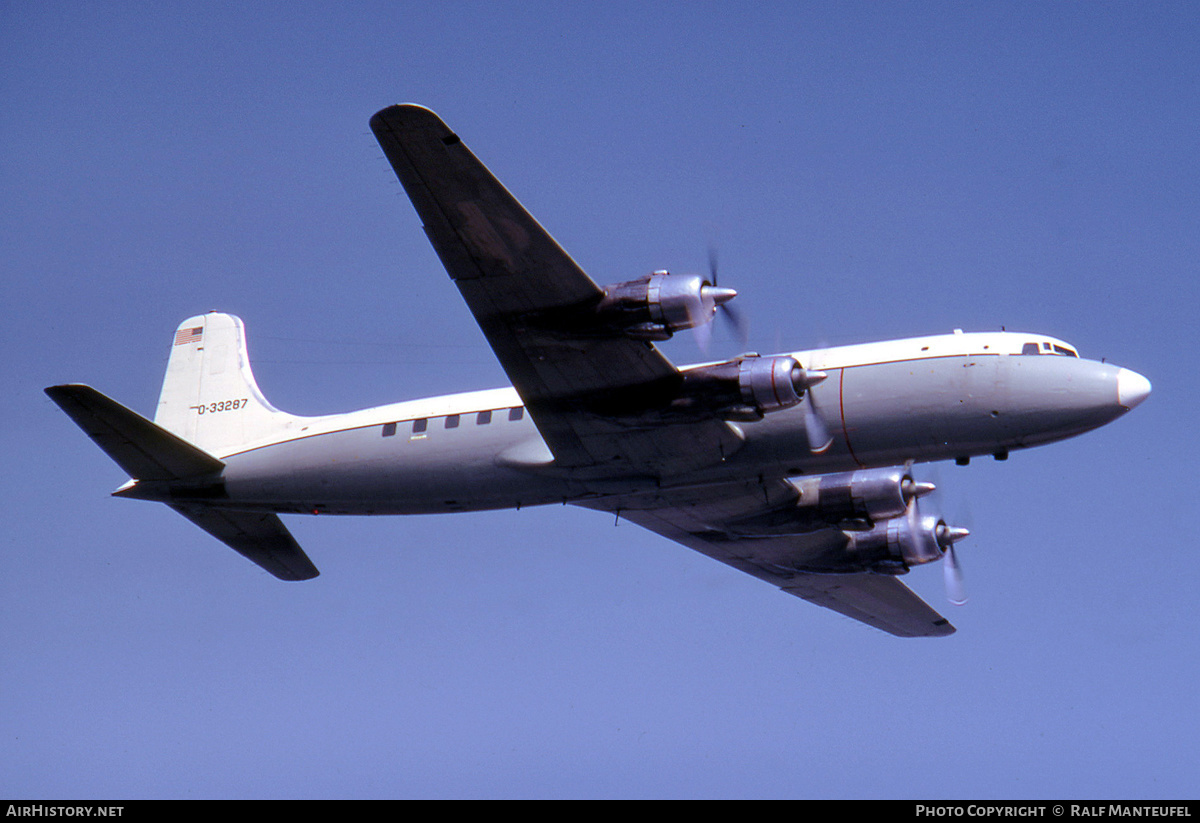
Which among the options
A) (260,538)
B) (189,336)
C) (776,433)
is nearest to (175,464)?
(260,538)

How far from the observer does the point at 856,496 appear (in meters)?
24.3

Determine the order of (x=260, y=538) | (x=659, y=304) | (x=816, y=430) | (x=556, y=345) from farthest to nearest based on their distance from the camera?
(x=260, y=538) < (x=816, y=430) < (x=556, y=345) < (x=659, y=304)

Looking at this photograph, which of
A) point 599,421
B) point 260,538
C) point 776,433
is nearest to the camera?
point 776,433

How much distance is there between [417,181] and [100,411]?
826 centimetres

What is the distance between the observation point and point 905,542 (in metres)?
27.1

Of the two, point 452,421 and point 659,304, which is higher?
point 659,304

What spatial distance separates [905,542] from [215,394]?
15846 millimetres

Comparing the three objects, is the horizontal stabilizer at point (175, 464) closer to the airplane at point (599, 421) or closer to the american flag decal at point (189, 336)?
the airplane at point (599, 421)

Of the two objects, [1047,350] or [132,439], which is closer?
[1047,350]

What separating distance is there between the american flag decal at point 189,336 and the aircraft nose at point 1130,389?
66.7 ft

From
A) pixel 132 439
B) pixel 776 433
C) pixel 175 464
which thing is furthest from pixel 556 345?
pixel 132 439

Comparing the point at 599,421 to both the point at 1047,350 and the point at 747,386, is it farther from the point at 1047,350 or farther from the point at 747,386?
the point at 1047,350
